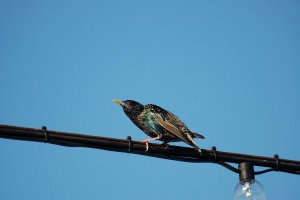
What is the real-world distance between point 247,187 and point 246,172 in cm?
27

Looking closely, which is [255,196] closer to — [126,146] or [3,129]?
[126,146]

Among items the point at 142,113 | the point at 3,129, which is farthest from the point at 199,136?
the point at 3,129

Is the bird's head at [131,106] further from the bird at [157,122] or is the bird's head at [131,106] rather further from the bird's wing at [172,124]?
the bird's wing at [172,124]

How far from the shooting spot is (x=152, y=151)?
5379mm

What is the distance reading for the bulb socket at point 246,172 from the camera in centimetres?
514

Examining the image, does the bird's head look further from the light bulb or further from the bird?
the light bulb

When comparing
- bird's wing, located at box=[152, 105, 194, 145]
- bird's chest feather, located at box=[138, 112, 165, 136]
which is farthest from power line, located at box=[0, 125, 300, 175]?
bird's chest feather, located at box=[138, 112, 165, 136]

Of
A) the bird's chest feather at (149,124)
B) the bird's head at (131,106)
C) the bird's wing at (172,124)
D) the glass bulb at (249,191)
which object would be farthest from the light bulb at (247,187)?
the bird's head at (131,106)

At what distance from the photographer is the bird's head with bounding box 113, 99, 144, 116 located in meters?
8.09

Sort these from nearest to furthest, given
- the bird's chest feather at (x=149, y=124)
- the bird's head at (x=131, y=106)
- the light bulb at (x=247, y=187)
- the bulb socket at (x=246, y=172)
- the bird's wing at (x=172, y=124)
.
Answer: the light bulb at (x=247, y=187) → the bulb socket at (x=246, y=172) → the bird's wing at (x=172, y=124) → the bird's chest feather at (x=149, y=124) → the bird's head at (x=131, y=106)

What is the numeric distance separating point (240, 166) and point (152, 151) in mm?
919

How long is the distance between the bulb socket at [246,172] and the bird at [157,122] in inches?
49.1

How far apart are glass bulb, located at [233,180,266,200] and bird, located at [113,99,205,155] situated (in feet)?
5.03

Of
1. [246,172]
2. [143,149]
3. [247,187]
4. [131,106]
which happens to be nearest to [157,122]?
[131,106]
